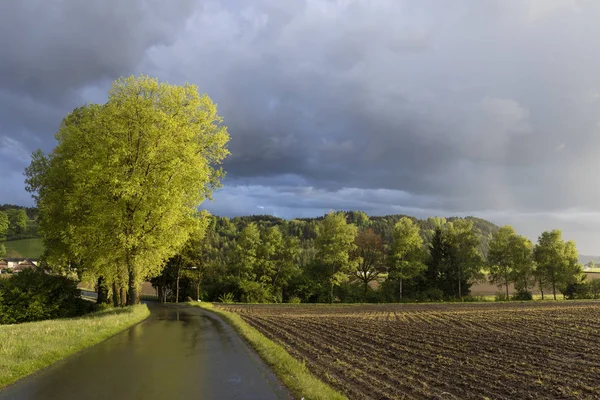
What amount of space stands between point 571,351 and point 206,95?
25.3m

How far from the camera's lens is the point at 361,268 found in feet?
244

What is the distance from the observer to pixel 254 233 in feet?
239

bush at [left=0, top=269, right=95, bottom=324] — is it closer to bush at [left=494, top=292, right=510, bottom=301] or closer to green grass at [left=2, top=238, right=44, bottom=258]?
bush at [left=494, top=292, right=510, bottom=301]

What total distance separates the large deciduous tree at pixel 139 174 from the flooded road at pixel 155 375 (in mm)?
10501

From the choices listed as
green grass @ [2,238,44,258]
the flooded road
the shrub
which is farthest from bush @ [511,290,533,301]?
green grass @ [2,238,44,258]

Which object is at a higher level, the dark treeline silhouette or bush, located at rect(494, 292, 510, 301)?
the dark treeline silhouette

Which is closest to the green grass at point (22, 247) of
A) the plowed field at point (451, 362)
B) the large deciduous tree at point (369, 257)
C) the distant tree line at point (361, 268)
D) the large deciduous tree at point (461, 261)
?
the distant tree line at point (361, 268)

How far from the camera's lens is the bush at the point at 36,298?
2852 centimetres

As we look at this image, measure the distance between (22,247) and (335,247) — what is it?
5704 inches

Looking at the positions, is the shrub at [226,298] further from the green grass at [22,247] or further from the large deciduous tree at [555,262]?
the green grass at [22,247]

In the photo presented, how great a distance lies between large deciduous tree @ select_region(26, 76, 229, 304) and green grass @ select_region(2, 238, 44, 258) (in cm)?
14437

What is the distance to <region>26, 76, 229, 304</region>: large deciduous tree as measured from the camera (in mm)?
24359

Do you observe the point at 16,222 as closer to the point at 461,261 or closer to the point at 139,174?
the point at 461,261

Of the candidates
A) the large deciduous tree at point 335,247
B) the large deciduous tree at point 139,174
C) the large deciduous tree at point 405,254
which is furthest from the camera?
the large deciduous tree at point 405,254
